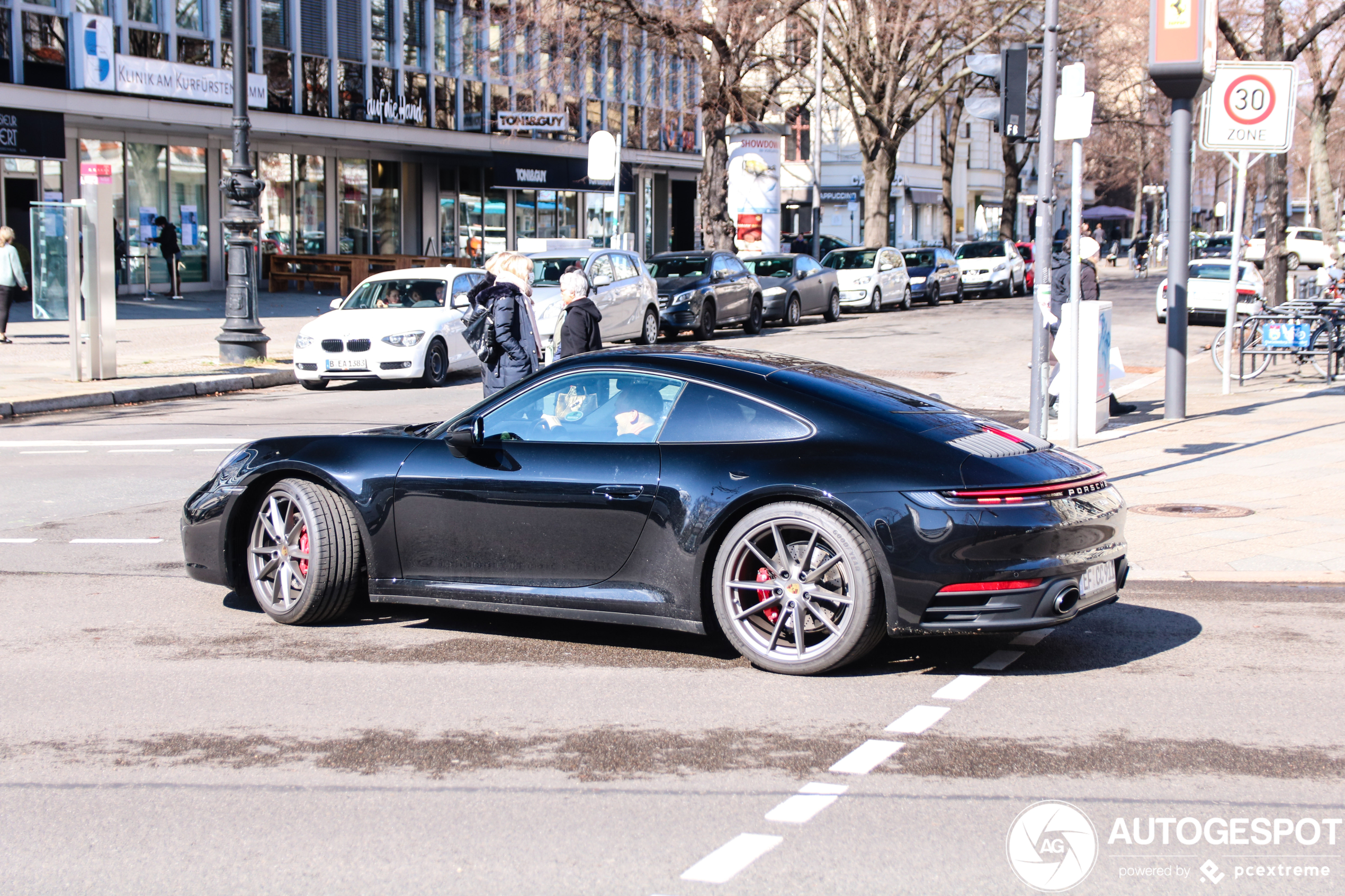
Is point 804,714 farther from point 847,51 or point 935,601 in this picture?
point 847,51

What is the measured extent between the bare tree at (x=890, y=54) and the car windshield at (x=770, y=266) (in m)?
10.0

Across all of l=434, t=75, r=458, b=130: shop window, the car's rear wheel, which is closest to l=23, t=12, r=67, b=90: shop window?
l=434, t=75, r=458, b=130: shop window

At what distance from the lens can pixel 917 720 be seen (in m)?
5.25

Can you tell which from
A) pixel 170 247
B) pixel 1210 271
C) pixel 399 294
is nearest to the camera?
pixel 399 294

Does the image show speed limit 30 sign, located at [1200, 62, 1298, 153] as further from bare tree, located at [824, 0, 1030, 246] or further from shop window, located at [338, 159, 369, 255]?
shop window, located at [338, 159, 369, 255]

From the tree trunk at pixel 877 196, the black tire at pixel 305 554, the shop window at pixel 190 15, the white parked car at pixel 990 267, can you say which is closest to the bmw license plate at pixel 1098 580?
the black tire at pixel 305 554

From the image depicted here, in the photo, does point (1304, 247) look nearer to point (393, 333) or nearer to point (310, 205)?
point (310, 205)

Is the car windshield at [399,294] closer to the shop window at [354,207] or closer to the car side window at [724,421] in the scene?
the car side window at [724,421]

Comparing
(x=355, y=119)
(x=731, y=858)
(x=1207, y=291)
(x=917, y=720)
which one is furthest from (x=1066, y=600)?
(x=355, y=119)

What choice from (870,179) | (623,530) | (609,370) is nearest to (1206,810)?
(623,530)

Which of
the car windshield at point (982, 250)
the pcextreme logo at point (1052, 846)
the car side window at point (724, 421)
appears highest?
the car windshield at point (982, 250)

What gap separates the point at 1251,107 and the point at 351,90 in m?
26.2

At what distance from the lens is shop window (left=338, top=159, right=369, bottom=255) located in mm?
38688

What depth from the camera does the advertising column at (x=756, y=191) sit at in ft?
134
